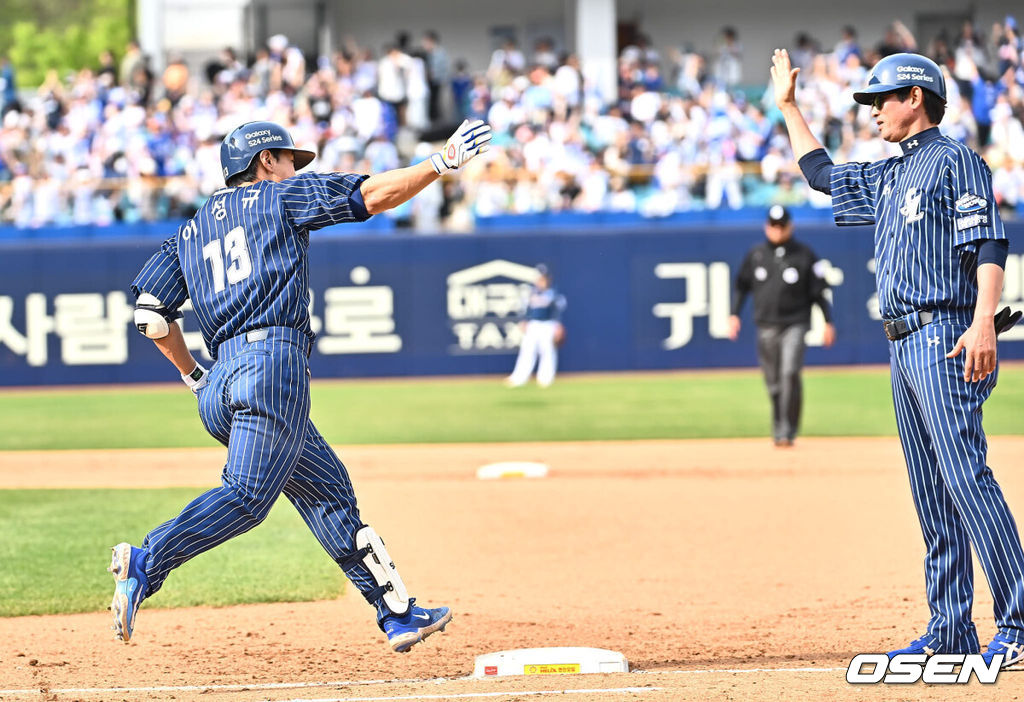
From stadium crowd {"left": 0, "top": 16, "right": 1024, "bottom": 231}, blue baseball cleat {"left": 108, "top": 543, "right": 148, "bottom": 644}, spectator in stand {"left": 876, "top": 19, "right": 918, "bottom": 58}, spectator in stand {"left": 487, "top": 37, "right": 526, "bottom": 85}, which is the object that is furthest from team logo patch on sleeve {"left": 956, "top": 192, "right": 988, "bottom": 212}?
spectator in stand {"left": 876, "top": 19, "right": 918, "bottom": 58}

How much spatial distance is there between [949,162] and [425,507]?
5790mm

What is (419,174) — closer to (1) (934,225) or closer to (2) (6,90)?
(1) (934,225)

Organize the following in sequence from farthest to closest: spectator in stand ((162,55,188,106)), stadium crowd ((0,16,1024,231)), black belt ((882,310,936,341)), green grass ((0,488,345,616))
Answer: spectator in stand ((162,55,188,106)), stadium crowd ((0,16,1024,231)), green grass ((0,488,345,616)), black belt ((882,310,936,341))

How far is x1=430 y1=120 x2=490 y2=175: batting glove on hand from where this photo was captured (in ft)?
15.8

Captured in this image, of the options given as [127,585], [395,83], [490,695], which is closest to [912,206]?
[490,695]

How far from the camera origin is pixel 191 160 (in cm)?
2178

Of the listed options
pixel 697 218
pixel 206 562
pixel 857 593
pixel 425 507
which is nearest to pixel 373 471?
pixel 425 507

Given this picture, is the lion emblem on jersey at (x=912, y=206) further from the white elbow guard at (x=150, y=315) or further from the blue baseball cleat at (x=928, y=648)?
the white elbow guard at (x=150, y=315)

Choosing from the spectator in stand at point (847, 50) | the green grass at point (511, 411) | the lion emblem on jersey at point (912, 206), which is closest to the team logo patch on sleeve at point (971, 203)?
the lion emblem on jersey at point (912, 206)

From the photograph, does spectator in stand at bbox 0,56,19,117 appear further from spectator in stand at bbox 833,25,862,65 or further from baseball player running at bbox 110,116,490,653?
baseball player running at bbox 110,116,490,653

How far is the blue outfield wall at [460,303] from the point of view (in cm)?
1953

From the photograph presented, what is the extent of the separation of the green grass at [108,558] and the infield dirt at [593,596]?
0.22 m

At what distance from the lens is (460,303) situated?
65.0 ft

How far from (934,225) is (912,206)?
0.10 metres
